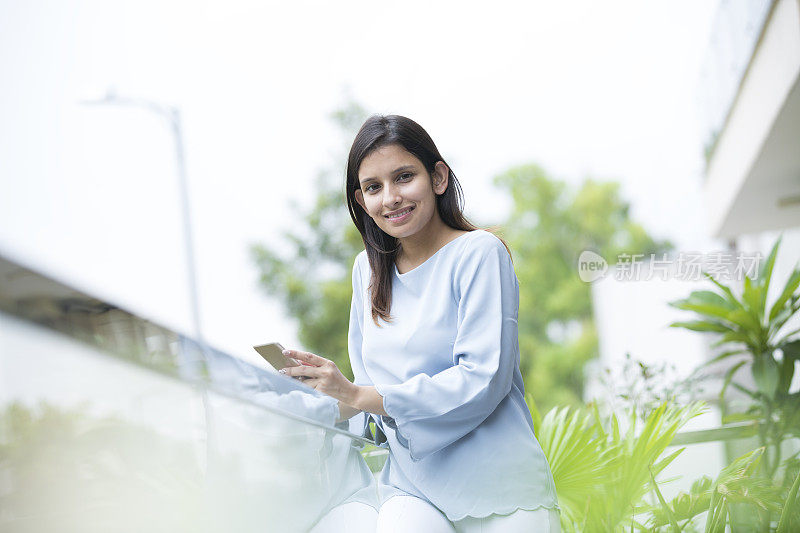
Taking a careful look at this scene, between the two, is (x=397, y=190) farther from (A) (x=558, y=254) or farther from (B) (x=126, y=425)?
(A) (x=558, y=254)

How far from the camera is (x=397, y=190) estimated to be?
1.37 metres

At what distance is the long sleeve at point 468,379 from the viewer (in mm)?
1230

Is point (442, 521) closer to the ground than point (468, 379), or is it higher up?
closer to the ground

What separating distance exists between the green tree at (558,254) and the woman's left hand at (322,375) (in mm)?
19860

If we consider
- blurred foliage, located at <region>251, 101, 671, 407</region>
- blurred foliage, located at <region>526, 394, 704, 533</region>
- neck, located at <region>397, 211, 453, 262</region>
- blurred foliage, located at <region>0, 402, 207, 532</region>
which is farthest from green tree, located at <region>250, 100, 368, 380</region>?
→ blurred foliage, located at <region>0, 402, 207, 532</region>

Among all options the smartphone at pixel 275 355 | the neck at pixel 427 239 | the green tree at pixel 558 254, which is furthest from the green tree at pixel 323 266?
the smartphone at pixel 275 355

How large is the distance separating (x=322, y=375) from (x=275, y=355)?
83mm

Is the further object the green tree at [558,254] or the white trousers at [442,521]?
the green tree at [558,254]

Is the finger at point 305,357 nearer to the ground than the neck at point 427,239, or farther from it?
nearer to the ground

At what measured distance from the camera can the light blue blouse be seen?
1.24m

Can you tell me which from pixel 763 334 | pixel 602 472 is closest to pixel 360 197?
pixel 602 472

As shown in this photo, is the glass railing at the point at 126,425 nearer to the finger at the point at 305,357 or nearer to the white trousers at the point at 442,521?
the finger at the point at 305,357

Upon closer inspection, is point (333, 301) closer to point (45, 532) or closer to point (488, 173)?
point (488, 173)

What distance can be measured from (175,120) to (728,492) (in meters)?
9.71
